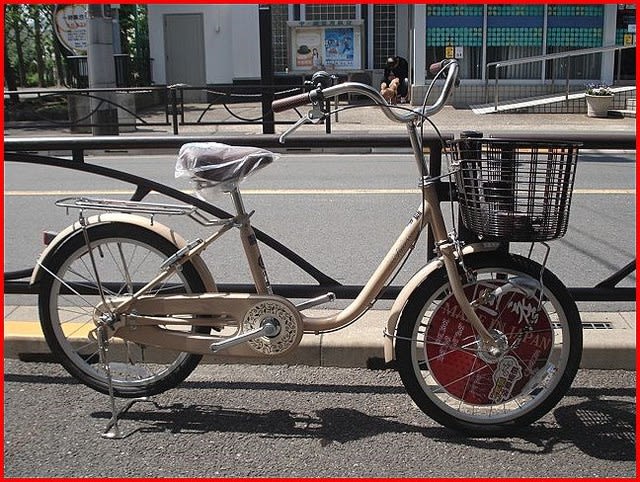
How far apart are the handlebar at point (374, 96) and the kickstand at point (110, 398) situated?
4.54 feet

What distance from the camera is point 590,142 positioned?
3.77m

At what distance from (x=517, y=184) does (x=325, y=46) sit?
22.1 metres

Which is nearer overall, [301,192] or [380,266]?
[380,266]

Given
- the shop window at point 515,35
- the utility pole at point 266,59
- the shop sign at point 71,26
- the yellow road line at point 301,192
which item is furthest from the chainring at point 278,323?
the shop window at point 515,35

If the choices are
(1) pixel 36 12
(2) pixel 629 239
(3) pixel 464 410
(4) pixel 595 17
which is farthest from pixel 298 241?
(1) pixel 36 12

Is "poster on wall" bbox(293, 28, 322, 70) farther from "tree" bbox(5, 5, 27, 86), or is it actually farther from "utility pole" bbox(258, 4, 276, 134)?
"tree" bbox(5, 5, 27, 86)

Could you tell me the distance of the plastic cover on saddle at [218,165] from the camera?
3254 mm

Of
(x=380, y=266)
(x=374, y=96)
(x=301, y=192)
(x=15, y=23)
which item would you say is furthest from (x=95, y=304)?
(x=15, y=23)

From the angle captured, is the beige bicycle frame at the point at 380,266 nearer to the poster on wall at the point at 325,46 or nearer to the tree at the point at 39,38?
the poster on wall at the point at 325,46

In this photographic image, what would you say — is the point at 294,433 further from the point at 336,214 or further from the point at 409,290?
the point at 336,214

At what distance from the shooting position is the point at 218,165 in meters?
3.25

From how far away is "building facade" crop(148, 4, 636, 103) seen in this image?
21.2 metres

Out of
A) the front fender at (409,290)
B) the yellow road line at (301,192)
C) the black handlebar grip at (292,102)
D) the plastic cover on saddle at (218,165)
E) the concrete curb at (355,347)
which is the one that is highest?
the black handlebar grip at (292,102)

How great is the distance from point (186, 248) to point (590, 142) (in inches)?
83.9
